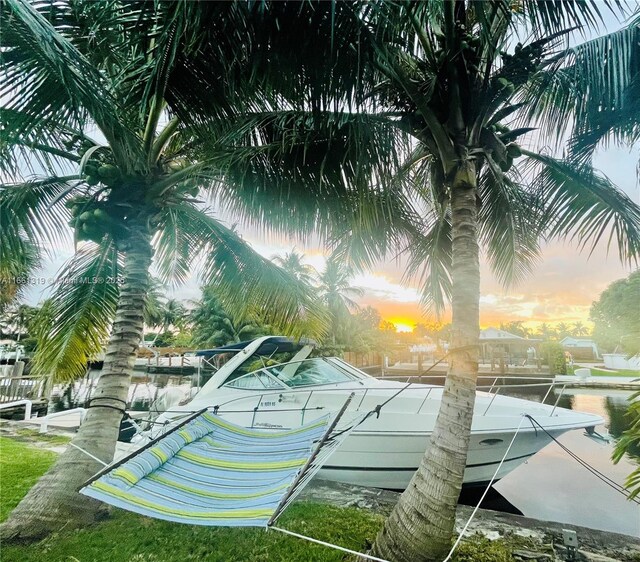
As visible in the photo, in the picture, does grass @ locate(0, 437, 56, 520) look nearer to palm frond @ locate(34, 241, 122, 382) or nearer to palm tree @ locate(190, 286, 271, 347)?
palm frond @ locate(34, 241, 122, 382)

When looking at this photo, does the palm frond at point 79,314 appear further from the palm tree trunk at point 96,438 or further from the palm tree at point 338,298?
the palm tree at point 338,298

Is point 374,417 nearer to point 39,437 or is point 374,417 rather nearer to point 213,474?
point 213,474

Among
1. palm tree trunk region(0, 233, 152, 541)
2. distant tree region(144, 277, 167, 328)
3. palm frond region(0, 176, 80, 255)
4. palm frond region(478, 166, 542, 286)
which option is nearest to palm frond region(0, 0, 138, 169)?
palm tree trunk region(0, 233, 152, 541)

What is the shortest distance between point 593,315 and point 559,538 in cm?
3574

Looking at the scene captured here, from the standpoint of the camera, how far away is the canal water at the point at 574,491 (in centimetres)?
408

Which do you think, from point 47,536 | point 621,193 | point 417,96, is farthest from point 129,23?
point 621,193

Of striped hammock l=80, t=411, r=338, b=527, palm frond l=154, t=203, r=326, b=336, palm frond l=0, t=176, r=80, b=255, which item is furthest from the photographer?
palm frond l=154, t=203, r=326, b=336

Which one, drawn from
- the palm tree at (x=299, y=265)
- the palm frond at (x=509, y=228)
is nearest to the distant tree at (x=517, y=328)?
the palm tree at (x=299, y=265)

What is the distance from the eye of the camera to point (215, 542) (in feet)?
10.2

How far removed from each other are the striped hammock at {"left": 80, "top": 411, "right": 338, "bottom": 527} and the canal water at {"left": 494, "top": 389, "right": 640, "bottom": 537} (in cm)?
298

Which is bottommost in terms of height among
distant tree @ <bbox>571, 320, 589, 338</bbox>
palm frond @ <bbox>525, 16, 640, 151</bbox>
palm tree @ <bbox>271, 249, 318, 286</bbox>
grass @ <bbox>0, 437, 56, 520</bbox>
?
grass @ <bbox>0, 437, 56, 520</bbox>

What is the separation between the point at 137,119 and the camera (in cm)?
349

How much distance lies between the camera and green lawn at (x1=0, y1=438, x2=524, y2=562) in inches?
108

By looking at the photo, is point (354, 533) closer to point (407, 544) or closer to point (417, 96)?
point (407, 544)
